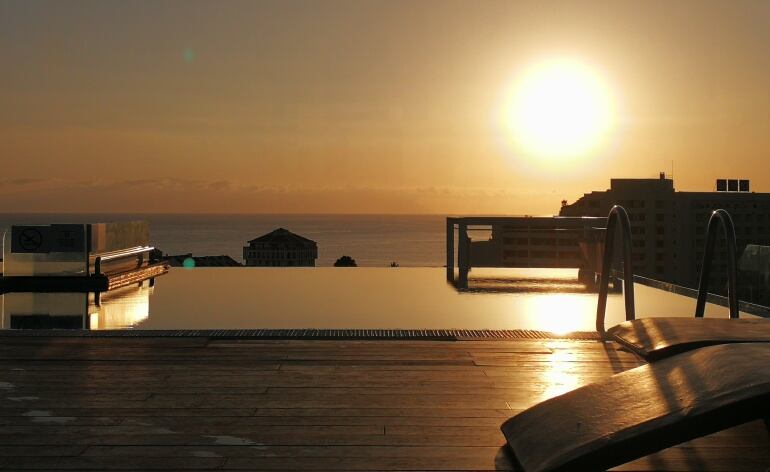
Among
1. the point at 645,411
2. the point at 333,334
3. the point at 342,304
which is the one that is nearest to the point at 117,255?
the point at 342,304

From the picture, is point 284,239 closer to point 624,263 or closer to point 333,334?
point 333,334

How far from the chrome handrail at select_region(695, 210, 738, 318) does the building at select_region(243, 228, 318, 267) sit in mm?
6275

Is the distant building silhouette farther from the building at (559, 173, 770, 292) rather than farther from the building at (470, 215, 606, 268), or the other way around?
the building at (559, 173, 770, 292)

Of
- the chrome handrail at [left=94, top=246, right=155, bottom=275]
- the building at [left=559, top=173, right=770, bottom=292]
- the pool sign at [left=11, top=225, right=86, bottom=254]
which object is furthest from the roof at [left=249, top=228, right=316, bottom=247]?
the building at [left=559, top=173, right=770, bottom=292]

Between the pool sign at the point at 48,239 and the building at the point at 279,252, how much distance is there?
3.18 meters

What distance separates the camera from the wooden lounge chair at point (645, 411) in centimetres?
187

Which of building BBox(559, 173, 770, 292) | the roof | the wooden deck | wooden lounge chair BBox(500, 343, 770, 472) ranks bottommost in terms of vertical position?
the wooden deck

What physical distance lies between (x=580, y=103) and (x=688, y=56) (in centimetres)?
230

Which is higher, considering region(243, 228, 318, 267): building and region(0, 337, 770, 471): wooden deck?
region(243, 228, 318, 267): building

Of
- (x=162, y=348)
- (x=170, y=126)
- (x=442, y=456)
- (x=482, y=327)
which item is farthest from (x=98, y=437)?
(x=170, y=126)

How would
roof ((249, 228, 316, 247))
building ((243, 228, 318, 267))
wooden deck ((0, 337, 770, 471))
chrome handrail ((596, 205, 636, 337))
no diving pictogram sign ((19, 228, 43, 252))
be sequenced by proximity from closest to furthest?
wooden deck ((0, 337, 770, 471)) < chrome handrail ((596, 205, 636, 337)) < no diving pictogram sign ((19, 228, 43, 252)) < building ((243, 228, 318, 267)) < roof ((249, 228, 316, 247))

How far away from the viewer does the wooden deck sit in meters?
2.34

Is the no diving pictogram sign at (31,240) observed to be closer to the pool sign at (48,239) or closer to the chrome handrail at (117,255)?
the pool sign at (48,239)

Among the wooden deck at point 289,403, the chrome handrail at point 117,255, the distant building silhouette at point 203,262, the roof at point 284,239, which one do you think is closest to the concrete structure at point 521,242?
the roof at point 284,239
